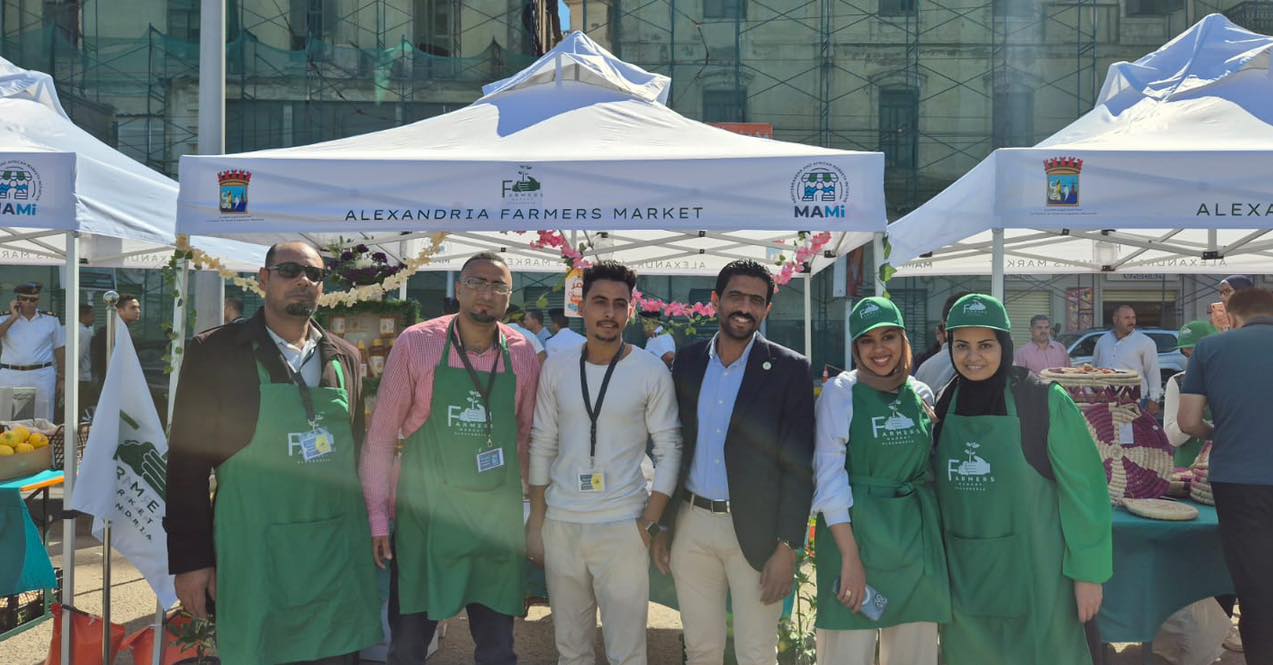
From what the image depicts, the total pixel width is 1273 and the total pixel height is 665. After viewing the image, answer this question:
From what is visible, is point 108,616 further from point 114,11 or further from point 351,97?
point 114,11

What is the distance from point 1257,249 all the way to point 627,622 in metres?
6.02

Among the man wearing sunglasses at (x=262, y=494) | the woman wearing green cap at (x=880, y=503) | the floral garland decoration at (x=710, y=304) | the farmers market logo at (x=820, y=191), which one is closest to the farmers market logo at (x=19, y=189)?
the man wearing sunglasses at (x=262, y=494)

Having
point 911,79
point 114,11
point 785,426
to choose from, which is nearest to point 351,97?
point 114,11

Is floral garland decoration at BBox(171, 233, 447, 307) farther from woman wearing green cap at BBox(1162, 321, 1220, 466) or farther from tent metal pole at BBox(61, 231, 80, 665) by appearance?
woman wearing green cap at BBox(1162, 321, 1220, 466)

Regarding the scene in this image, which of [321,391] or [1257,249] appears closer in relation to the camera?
[321,391]

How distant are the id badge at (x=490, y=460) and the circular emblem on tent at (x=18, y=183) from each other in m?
2.55

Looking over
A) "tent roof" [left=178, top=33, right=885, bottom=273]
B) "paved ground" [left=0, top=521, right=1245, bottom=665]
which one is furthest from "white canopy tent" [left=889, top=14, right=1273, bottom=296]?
"paved ground" [left=0, top=521, right=1245, bottom=665]

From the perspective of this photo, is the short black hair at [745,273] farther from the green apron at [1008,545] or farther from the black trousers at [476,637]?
the black trousers at [476,637]

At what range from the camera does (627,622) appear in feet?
11.1

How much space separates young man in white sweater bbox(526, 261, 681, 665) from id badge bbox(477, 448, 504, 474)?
0.14 metres

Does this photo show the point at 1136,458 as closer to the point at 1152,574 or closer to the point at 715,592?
the point at 1152,574

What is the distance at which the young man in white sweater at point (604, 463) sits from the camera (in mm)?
3273

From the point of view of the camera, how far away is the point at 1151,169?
13.8 ft

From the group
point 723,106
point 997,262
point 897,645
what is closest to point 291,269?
point 897,645
